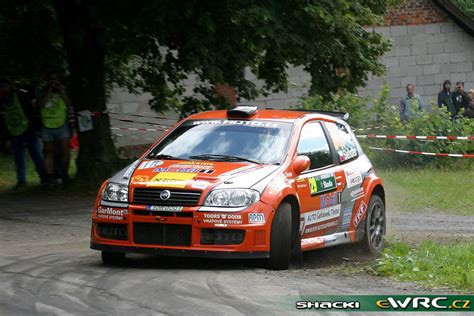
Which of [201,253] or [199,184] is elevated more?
[199,184]

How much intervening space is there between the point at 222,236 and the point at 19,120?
8.30 m

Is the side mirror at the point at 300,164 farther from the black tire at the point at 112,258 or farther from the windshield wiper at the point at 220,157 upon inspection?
the black tire at the point at 112,258

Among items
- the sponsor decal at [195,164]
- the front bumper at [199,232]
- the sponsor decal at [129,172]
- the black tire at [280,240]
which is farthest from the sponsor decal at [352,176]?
the sponsor decal at [129,172]

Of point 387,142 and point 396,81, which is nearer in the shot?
point 387,142

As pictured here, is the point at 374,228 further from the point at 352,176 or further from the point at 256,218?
the point at 256,218

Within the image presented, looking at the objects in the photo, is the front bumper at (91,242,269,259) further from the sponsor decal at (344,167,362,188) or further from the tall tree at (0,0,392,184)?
the tall tree at (0,0,392,184)

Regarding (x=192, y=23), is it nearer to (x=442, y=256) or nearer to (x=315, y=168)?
(x=315, y=168)

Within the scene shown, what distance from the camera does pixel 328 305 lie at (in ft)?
26.9

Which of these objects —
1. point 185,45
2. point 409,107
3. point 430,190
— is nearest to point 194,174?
point 185,45

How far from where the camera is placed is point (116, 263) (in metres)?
10.7

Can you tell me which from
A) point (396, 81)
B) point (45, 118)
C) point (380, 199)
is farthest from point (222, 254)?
point (396, 81)

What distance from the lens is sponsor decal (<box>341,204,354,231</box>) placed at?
11.8 metres

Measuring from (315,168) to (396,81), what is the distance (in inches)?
835

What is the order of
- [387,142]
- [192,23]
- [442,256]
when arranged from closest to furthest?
1. [442,256]
2. [192,23]
3. [387,142]
